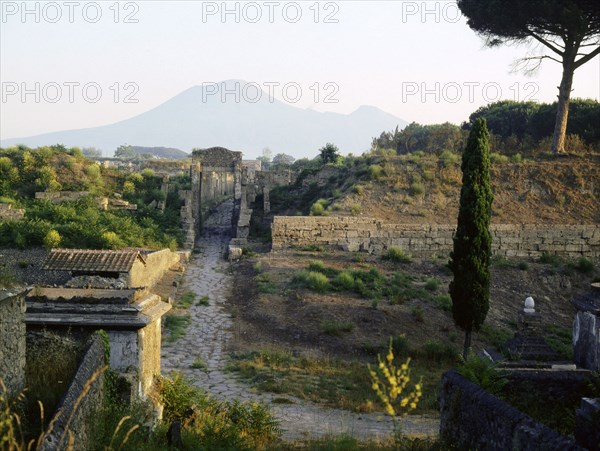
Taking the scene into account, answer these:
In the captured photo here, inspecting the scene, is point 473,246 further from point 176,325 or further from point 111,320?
point 111,320

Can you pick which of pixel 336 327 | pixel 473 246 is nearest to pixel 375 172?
pixel 473 246

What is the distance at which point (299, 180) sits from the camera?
1425 inches

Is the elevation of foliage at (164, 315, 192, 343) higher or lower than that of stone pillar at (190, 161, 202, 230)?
lower

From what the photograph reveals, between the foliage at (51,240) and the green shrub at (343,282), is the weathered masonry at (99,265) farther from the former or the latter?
the foliage at (51,240)

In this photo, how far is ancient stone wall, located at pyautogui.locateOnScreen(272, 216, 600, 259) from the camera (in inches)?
Result: 982

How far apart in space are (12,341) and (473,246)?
1159 centimetres

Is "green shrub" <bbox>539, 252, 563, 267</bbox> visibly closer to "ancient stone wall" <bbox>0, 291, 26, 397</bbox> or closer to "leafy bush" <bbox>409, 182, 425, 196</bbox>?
"leafy bush" <bbox>409, 182, 425, 196</bbox>

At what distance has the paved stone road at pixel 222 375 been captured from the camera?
9.36 m

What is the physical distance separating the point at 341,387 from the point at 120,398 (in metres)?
6.60

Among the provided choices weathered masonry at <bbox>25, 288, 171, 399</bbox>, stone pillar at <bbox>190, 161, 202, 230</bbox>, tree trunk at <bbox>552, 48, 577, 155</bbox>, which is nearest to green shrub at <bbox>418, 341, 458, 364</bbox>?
weathered masonry at <bbox>25, 288, 171, 399</bbox>

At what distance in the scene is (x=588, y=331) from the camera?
11078 mm

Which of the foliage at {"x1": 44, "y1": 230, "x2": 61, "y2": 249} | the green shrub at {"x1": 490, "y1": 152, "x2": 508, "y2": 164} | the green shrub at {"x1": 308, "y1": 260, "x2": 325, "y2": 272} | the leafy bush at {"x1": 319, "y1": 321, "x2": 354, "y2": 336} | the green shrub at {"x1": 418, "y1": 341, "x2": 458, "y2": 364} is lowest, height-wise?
the green shrub at {"x1": 418, "y1": 341, "x2": 458, "y2": 364}

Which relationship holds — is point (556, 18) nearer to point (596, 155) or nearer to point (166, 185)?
point (596, 155)

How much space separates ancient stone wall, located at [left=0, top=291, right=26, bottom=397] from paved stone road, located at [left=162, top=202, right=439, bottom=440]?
4.14 m
